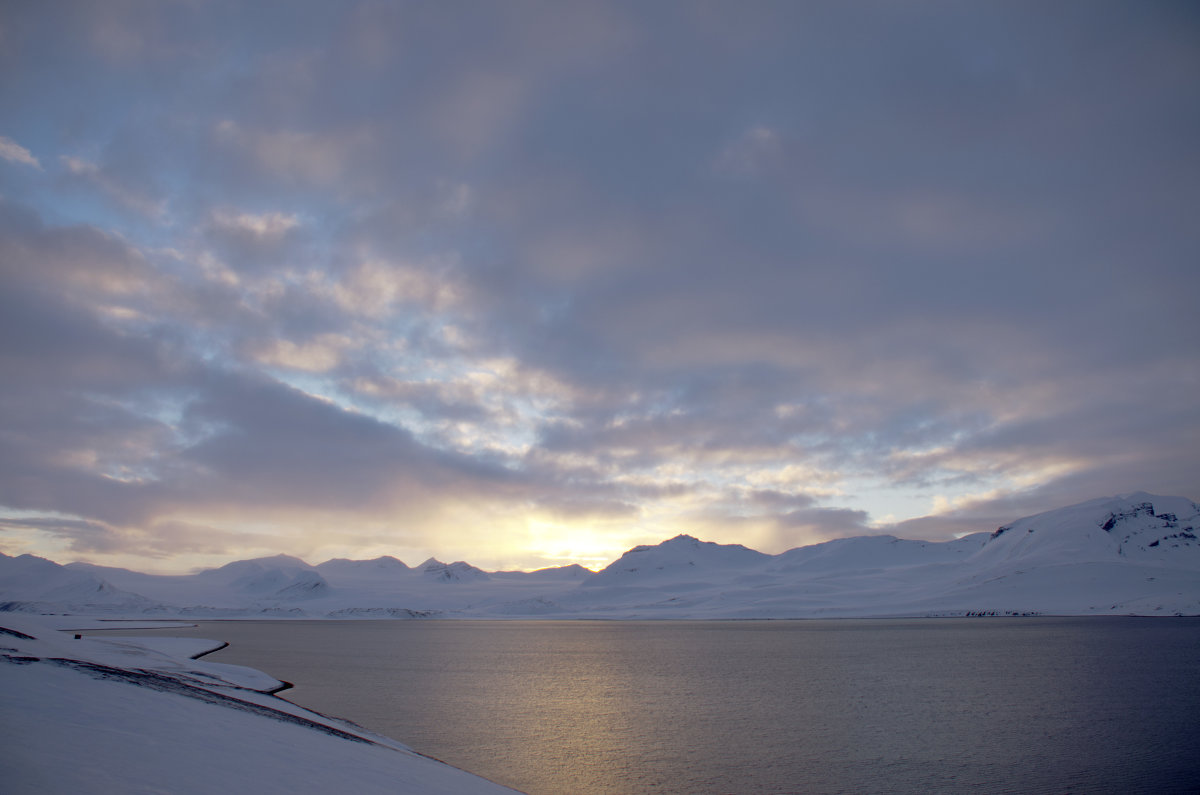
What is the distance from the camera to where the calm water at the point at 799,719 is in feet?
66.6

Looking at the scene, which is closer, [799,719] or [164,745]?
[164,745]

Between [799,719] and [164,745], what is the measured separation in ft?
83.4

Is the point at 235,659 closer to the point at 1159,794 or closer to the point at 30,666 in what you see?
the point at 30,666

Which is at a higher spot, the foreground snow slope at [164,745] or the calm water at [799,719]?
the foreground snow slope at [164,745]

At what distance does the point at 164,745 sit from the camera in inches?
455

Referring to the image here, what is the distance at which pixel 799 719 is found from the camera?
29.7 metres

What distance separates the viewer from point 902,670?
47844 millimetres

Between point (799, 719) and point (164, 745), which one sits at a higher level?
point (164, 745)

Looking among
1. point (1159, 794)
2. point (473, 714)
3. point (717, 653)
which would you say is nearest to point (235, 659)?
point (473, 714)

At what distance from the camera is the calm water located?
66.6 feet

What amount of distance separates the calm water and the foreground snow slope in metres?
5.08

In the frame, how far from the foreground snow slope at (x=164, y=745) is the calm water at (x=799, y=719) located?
5.08 m

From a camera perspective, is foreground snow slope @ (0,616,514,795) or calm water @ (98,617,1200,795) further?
calm water @ (98,617,1200,795)

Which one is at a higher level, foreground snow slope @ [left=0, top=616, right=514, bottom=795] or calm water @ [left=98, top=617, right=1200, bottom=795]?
foreground snow slope @ [left=0, top=616, right=514, bottom=795]
